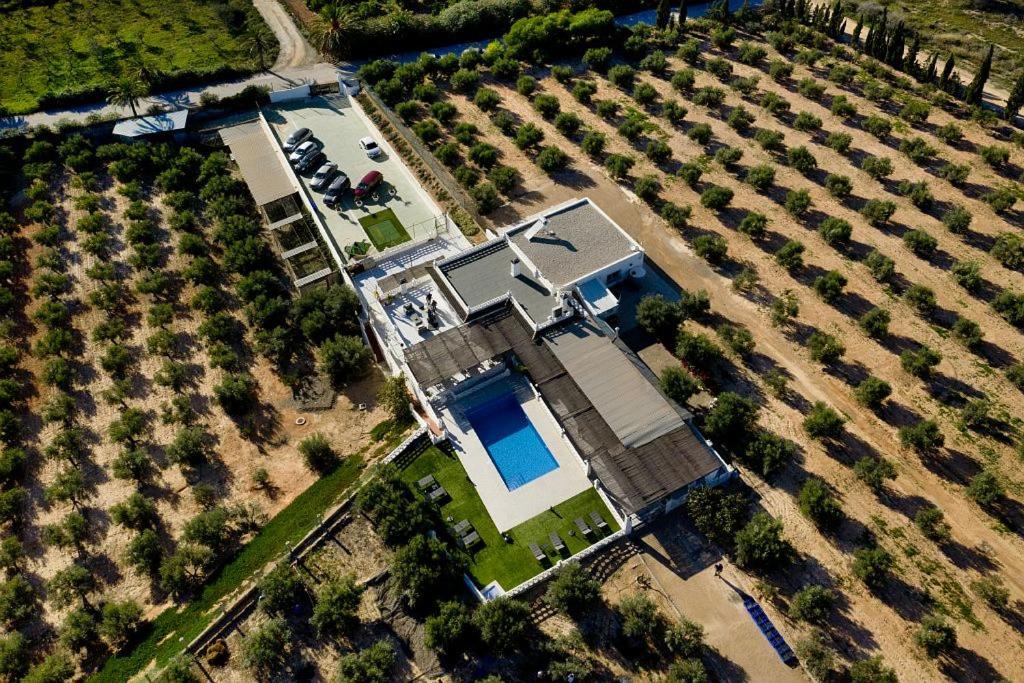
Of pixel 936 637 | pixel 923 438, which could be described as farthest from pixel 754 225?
pixel 936 637

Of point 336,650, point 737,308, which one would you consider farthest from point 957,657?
point 336,650

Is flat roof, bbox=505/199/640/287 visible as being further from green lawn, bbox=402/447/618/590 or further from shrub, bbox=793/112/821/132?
shrub, bbox=793/112/821/132

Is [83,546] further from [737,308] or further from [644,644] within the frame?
[737,308]

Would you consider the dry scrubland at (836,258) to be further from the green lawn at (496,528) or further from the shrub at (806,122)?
the green lawn at (496,528)

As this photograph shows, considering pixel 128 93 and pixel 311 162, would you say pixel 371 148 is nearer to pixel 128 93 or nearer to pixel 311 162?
pixel 311 162

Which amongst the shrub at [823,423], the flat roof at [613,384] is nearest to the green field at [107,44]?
the flat roof at [613,384]
